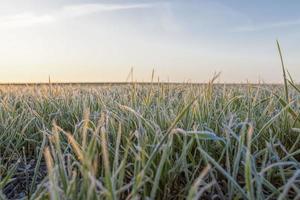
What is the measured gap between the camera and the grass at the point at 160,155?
2.68 ft

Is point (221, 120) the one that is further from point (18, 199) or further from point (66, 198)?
point (66, 198)

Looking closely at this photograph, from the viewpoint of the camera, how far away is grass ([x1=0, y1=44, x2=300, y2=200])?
0.82 metres

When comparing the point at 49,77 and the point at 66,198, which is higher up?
the point at 49,77

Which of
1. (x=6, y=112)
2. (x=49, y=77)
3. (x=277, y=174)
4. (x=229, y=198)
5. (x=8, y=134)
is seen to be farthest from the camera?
(x=49, y=77)

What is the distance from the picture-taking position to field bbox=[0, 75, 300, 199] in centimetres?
82

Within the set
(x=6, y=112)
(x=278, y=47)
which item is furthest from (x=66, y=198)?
(x=6, y=112)

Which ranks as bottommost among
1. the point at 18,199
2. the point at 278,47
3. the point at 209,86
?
the point at 18,199

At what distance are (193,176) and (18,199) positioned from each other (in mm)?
488

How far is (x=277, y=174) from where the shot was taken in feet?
3.51

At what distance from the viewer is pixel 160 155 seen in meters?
1.14

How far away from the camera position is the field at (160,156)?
2.68 feet

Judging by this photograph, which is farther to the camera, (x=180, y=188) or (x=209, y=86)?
(x=209, y=86)

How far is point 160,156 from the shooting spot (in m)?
1.13

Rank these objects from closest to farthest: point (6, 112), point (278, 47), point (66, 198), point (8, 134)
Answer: point (66, 198), point (278, 47), point (8, 134), point (6, 112)
